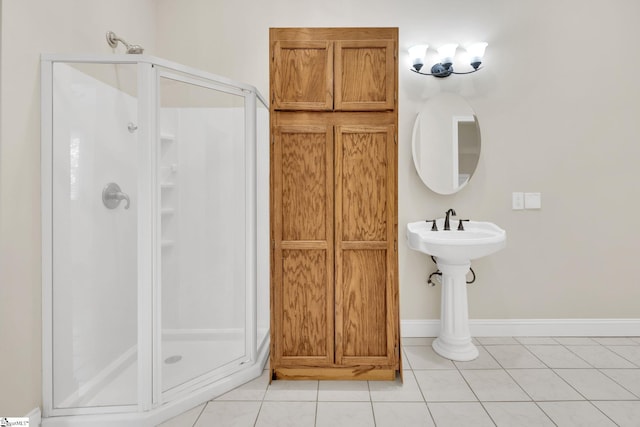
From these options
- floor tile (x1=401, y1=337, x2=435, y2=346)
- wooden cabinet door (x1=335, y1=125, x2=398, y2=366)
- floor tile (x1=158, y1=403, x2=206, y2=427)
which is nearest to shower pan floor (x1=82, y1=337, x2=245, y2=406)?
floor tile (x1=158, y1=403, x2=206, y2=427)

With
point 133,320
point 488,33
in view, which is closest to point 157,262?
point 133,320

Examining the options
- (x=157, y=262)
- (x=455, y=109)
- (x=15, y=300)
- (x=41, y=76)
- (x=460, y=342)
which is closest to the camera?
(x=15, y=300)

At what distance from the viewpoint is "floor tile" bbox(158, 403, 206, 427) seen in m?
1.73

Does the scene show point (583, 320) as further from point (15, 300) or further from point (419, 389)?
point (15, 300)

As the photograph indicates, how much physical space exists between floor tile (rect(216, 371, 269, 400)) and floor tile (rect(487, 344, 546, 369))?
152 centimetres

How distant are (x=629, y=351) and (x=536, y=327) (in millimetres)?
562

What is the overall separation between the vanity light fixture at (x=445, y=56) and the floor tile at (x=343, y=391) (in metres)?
2.19

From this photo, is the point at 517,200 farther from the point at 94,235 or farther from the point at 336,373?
the point at 94,235

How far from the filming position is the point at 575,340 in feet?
8.87

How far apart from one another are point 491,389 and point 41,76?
2.78 m

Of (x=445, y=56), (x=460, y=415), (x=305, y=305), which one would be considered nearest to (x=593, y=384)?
(x=460, y=415)

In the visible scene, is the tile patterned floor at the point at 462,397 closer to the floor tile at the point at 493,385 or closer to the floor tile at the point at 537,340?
the floor tile at the point at 493,385

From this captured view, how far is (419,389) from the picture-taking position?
2.04 m

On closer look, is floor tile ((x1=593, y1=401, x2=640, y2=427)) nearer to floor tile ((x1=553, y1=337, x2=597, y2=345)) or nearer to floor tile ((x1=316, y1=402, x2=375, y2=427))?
floor tile ((x1=553, y1=337, x2=597, y2=345))
